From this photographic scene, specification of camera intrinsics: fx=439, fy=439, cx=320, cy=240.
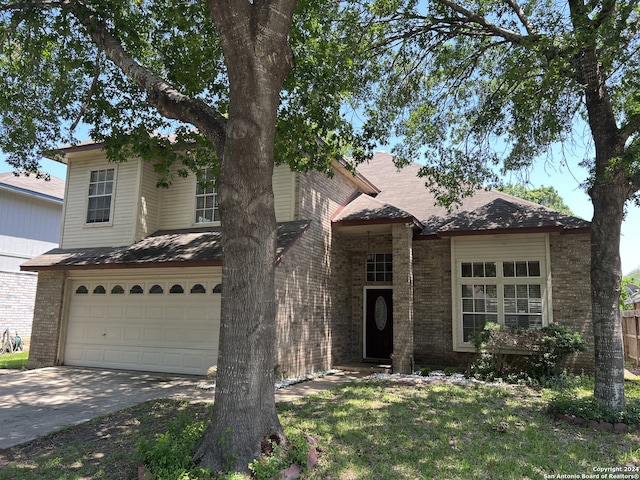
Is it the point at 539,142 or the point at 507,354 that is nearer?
the point at 539,142

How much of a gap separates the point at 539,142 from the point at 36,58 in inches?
433

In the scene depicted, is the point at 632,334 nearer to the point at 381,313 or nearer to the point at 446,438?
the point at 381,313

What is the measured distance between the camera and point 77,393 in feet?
29.6

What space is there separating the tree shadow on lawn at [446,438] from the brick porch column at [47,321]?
340 inches

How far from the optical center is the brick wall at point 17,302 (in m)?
17.5

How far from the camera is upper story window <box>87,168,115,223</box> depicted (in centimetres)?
1295

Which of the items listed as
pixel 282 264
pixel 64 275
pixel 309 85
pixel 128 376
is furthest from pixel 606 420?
pixel 64 275

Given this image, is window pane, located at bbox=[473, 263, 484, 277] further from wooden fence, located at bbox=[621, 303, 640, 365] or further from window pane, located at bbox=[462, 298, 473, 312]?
wooden fence, located at bbox=[621, 303, 640, 365]

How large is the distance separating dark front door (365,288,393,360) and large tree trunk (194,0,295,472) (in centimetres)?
932

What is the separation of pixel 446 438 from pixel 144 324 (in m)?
8.76

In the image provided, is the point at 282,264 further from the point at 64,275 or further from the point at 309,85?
the point at 64,275

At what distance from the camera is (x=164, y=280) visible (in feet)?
38.7

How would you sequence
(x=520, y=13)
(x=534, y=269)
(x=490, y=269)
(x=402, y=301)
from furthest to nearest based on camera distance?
(x=490, y=269), (x=534, y=269), (x=402, y=301), (x=520, y=13)

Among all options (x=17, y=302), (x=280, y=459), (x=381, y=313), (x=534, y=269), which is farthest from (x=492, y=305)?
(x=17, y=302)
